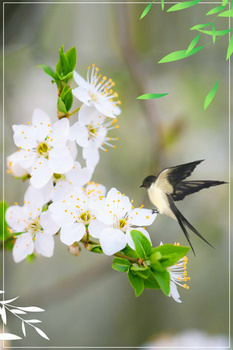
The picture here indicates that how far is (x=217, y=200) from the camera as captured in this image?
169 centimetres

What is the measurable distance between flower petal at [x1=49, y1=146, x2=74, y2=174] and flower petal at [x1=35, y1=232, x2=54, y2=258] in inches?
4.5

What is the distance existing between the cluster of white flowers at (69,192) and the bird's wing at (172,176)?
4 cm

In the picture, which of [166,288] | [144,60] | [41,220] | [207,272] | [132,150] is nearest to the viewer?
[166,288]

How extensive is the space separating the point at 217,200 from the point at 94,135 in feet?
3.77

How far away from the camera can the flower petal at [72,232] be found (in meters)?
0.53

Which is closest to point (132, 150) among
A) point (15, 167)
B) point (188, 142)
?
point (188, 142)

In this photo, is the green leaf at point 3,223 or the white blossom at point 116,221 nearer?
the white blossom at point 116,221

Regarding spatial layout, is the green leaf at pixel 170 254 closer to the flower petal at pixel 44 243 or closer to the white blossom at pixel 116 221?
the white blossom at pixel 116 221

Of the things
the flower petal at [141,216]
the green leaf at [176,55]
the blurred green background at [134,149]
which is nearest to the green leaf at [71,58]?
the green leaf at [176,55]

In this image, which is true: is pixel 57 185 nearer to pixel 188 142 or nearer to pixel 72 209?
pixel 72 209

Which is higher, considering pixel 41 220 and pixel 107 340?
pixel 41 220

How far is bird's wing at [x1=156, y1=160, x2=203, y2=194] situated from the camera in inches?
20.8

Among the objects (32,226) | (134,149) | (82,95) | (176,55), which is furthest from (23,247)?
(134,149)

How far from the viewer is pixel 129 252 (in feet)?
1.73
